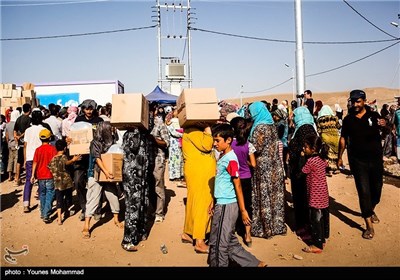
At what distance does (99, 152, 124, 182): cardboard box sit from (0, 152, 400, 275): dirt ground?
3.04ft

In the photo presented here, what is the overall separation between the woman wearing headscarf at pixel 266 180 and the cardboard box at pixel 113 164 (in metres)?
2.10

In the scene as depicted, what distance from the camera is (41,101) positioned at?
16078mm

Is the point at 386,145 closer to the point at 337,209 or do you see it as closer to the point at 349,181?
the point at 349,181

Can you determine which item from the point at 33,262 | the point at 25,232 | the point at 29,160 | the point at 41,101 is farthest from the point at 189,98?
the point at 41,101

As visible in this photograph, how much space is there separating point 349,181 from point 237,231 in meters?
4.60

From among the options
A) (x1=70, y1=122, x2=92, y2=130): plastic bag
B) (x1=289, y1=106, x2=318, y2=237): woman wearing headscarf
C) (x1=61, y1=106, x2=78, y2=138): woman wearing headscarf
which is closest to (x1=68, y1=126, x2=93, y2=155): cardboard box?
(x1=70, y1=122, x2=92, y2=130): plastic bag

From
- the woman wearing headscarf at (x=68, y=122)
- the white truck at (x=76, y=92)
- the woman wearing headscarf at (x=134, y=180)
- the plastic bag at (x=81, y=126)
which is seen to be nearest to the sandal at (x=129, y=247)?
the woman wearing headscarf at (x=134, y=180)

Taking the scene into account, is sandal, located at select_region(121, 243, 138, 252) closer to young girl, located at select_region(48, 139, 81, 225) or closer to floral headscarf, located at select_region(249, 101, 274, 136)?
young girl, located at select_region(48, 139, 81, 225)

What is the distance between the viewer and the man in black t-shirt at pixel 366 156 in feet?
16.5

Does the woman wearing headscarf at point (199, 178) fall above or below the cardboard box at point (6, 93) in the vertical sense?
below

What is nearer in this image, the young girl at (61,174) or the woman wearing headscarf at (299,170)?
the woman wearing headscarf at (299,170)

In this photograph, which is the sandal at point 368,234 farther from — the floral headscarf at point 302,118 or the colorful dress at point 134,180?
the colorful dress at point 134,180

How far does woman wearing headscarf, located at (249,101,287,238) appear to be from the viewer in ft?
16.7

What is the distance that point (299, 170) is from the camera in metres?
5.31
